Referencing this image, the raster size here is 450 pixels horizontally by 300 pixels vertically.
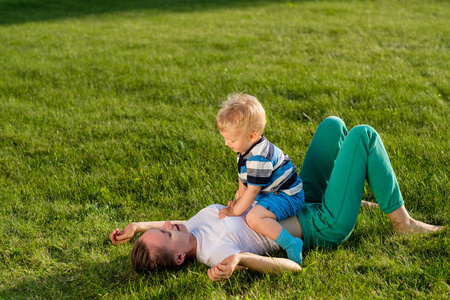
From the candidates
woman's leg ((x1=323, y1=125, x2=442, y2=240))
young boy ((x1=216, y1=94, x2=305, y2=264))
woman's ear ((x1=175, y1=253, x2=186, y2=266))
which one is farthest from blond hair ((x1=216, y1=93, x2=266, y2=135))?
woman's ear ((x1=175, y1=253, x2=186, y2=266))

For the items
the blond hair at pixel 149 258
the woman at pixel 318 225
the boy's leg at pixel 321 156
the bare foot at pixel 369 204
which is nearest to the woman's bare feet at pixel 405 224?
the woman at pixel 318 225

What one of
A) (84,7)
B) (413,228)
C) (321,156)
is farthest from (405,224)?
(84,7)

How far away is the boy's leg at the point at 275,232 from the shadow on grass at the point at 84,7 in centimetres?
1468

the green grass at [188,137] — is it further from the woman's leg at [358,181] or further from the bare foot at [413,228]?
the woman's leg at [358,181]

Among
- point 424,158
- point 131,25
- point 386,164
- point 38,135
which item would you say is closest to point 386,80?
point 424,158

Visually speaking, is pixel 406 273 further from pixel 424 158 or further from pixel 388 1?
pixel 388 1

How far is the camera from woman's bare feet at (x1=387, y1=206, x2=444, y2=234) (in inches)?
131

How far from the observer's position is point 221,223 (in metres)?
3.30

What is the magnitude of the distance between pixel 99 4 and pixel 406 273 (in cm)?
1970

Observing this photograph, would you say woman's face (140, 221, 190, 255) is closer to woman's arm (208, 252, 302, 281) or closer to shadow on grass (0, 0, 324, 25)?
woman's arm (208, 252, 302, 281)

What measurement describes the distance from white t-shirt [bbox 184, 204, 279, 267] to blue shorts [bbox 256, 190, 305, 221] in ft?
0.70

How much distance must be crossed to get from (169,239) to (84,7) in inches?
709

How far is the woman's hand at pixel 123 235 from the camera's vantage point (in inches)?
140

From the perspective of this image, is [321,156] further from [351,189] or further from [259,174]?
[259,174]
